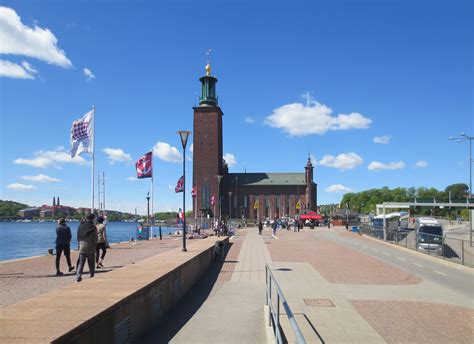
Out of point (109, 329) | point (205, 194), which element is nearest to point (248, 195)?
point (205, 194)

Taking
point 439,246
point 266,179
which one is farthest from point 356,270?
point 266,179

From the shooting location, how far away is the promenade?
7.41 metres

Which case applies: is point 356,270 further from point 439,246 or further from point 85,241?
point 85,241

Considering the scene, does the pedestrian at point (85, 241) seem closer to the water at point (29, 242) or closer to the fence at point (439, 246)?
the fence at point (439, 246)

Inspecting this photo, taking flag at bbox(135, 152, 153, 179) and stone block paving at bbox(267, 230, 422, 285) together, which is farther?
flag at bbox(135, 152, 153, 179)

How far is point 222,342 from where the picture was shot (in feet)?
22.1

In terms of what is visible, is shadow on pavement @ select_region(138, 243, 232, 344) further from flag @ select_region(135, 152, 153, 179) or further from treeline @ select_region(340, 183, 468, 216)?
treeline @ select_region(340, 183, 468, 216)

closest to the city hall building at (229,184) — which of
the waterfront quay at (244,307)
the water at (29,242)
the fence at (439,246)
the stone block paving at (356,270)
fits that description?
the water at (29,242)

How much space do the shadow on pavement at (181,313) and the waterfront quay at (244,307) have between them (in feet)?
0.06

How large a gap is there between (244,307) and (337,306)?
2120 millimetres

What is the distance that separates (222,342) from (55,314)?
108 inches

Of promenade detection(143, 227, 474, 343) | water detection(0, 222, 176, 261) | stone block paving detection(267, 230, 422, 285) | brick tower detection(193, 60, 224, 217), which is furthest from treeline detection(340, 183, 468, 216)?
promenade detection(143, 227, 474, 343)

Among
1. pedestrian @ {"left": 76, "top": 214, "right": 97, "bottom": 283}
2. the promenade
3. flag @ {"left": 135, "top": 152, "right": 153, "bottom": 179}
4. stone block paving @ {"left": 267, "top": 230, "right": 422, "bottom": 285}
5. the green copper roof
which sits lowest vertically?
stone block paving @ {"left": 267, "top": 230, "right": 422, "bottom": 285}

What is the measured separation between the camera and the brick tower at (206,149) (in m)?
108
